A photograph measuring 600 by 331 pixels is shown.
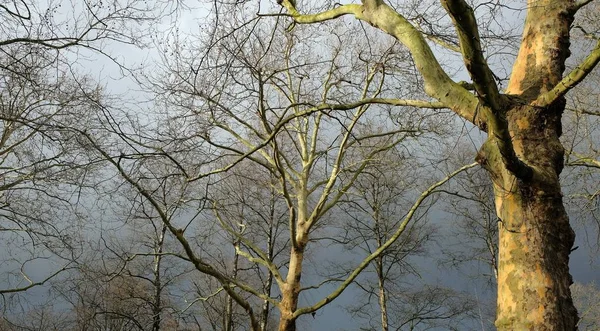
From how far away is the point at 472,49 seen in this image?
2383 mm

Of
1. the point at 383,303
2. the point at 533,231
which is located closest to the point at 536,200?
the point at 533,231

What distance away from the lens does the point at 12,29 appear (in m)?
5.05

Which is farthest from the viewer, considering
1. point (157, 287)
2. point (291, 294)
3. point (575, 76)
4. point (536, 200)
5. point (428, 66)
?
point (157, 287)

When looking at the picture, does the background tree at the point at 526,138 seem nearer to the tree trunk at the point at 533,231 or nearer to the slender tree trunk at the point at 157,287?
the tree trunk at the point at 533,231

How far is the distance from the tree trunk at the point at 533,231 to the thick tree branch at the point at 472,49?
1.91ft

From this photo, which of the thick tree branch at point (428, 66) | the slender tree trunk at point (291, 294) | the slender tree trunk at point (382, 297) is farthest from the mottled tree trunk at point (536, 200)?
the slender tree trunk at point (382, 297)

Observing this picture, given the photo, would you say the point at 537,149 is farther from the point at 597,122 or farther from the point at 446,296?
the point at 446,296

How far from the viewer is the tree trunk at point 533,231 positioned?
2576 millimetres

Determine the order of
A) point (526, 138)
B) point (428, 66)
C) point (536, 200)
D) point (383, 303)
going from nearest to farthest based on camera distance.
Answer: point (536, 200) < point (526, 138) < point (428, 66) < point (383, 303)

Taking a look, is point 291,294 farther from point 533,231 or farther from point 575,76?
point 575,76

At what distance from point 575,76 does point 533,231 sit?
0.94m

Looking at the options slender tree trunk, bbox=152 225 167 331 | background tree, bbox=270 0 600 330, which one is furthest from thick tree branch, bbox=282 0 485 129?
slender tree trunk, bbox=152 225 167 331

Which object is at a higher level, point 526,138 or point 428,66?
point 428,66

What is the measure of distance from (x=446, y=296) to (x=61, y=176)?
1006cm
